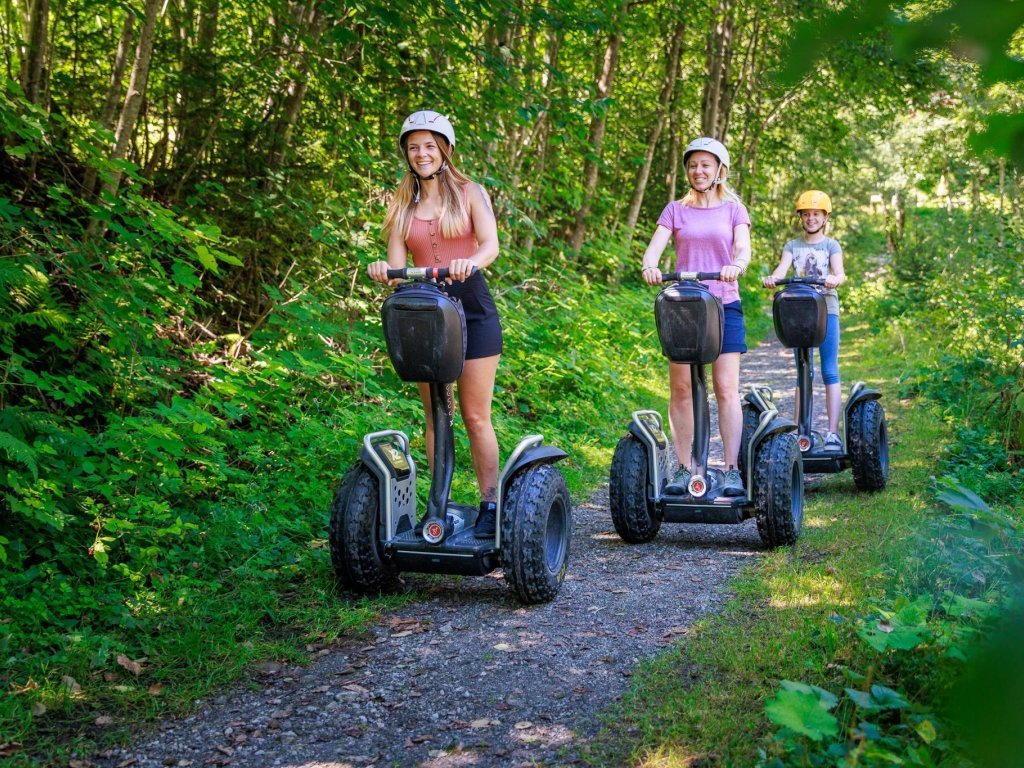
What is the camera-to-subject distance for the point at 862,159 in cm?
3088

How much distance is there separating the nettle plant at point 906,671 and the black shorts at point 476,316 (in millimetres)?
1845

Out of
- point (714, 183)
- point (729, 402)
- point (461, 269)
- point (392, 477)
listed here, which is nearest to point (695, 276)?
point (714, 183)

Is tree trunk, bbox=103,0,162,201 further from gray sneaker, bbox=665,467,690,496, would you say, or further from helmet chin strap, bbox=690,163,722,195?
gray sneaker, bbox=665,467,690,496

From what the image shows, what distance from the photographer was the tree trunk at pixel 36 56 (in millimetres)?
5523

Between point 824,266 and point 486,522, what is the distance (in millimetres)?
3627

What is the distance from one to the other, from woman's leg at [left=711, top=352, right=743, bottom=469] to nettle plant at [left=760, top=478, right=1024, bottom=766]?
1.50 meters

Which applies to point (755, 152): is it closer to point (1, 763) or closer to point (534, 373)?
point (534, 373)

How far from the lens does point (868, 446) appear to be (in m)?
5.87

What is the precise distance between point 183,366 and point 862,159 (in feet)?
97.8

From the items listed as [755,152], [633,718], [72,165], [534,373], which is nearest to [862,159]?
[755,152]

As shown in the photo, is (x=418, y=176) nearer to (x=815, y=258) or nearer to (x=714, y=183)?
(x=714, y=183)

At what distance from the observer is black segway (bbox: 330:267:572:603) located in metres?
3.73

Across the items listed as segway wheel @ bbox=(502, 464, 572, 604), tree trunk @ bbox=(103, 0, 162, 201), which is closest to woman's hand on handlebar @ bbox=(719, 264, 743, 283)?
segway wheel @ bbox=(502, 464, 572, 604)

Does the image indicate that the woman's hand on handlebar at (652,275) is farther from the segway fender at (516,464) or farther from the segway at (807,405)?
the segway at (807,405)
